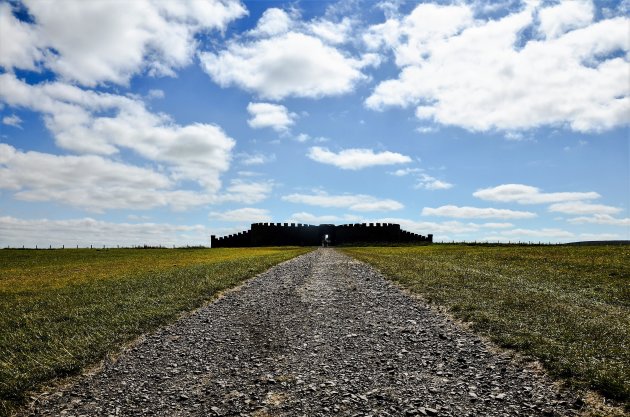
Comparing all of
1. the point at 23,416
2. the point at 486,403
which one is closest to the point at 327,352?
the point at 486,403

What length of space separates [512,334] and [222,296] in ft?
46.4

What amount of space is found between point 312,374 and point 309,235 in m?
126

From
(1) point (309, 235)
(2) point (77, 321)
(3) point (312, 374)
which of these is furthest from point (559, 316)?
(1) point (309, 235)

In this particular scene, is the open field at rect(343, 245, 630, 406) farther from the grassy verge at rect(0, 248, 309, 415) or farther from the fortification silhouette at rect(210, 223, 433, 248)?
the fortification silhouette at rect(210, 223, 433, 248)

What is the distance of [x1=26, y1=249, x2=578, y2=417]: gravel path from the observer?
8.75 meters

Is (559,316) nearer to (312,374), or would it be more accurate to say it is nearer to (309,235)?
(312,374)

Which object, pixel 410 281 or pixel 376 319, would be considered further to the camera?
pixel 410 281

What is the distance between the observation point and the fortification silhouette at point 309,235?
12875 cm

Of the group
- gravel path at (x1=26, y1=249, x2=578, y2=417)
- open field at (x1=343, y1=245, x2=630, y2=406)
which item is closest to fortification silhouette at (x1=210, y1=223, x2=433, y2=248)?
open field at (x1=343, y1=245, x2=630, y2=406)

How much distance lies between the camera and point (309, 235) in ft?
449

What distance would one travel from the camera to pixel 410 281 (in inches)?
1011

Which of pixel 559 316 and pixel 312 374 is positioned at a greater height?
pixel 559 316

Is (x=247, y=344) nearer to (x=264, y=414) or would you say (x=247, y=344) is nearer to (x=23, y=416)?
(x=264, y=414)

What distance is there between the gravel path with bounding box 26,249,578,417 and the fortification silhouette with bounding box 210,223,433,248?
371 ft
